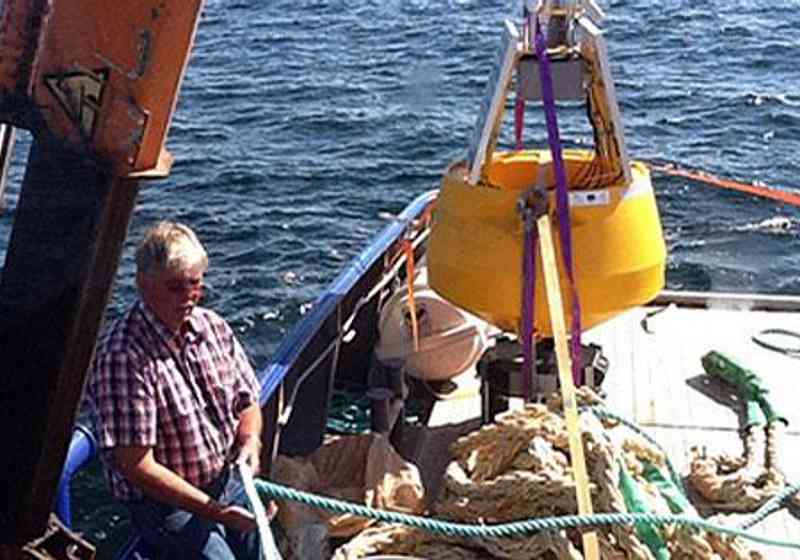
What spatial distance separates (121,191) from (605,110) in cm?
299

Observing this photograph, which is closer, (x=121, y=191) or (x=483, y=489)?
(x=121, y=191)

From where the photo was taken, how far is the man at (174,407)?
11.8 feet

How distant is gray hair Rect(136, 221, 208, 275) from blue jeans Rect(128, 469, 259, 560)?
0.68 metres

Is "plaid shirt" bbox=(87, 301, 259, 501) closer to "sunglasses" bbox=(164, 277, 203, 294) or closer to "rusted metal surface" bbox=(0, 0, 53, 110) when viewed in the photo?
"sunglasses" bbox=(164, 277, 203, 294)

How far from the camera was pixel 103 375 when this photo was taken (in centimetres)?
363

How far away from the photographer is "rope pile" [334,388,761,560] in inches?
165

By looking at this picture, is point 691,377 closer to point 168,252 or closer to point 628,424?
point 628,424

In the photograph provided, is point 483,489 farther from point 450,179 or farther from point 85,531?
point 85,531

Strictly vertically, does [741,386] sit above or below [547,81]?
below

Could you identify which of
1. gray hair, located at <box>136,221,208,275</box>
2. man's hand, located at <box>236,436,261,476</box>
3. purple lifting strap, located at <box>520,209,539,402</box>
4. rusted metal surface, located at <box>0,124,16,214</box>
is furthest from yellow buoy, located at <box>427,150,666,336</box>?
rusted metal surface, located at <box>0,124,16,214</box>

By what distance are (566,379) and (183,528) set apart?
1416 mm

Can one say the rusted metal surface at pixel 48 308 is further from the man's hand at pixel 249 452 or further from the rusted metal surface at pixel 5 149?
the man's hand at pixel 249 452

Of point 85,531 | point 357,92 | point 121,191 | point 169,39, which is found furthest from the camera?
point 357,92

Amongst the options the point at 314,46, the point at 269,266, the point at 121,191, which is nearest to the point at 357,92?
the point at 314,46
